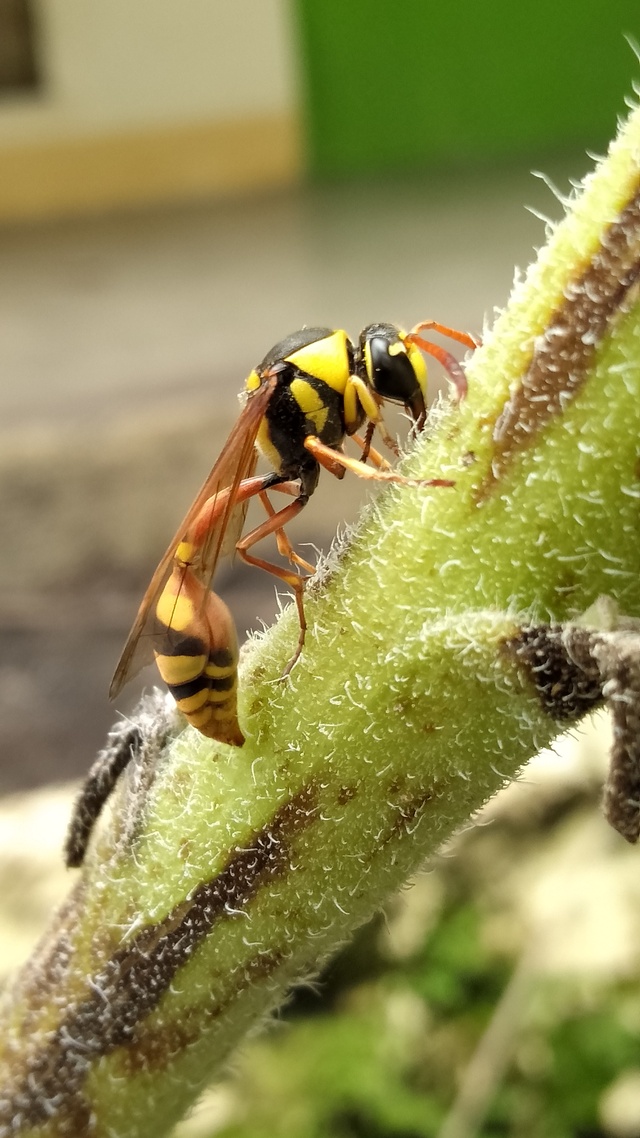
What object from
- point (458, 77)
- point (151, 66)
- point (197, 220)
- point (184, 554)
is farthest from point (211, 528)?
point (458, 77)

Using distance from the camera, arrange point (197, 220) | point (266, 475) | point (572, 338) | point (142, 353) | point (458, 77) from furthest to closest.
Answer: point (458, 77), point (197, 220), point (142, 353), point (266, 475), point (572, 338)

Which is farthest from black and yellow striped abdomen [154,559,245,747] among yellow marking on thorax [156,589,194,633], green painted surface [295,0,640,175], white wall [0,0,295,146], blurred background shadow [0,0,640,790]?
green painted surface [295,0,640,175]

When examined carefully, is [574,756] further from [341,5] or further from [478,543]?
[341,5]

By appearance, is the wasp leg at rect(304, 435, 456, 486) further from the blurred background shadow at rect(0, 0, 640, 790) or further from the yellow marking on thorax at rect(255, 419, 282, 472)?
the blurred background shadow at rect(0, 0, 640, 790)

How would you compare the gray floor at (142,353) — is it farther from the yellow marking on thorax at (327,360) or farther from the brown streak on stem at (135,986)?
the brown streak on stem at (135,986)

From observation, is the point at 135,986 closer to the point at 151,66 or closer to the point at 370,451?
the point at 370,451

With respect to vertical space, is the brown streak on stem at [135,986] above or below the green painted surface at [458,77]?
below

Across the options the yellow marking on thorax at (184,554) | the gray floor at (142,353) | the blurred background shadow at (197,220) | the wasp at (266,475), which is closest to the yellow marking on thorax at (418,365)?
the wasp at (266,475)
